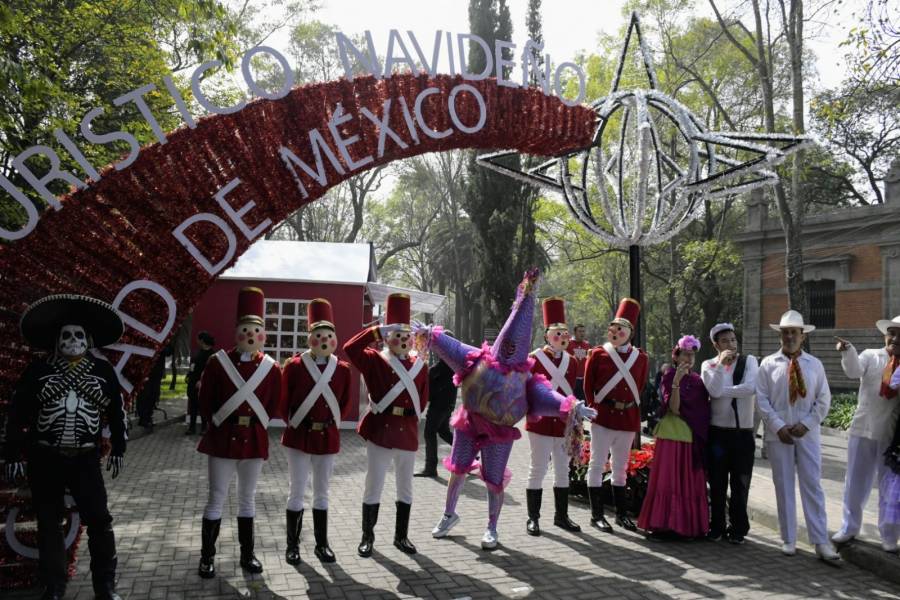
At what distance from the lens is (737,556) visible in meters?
5.53

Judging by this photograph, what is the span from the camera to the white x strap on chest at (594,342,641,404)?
6.12 metres

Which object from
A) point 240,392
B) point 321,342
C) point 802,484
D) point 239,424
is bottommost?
point 802,484

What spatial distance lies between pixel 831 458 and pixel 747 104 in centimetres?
Result: 1619

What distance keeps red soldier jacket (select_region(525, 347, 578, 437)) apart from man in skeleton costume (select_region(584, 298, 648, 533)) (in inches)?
12.4

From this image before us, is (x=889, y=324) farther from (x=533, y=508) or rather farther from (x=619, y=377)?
(x=533, y=508)

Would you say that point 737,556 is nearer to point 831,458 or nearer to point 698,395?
point 698,395

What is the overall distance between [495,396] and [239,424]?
1.98 m

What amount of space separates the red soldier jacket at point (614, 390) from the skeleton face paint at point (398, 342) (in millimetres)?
1791

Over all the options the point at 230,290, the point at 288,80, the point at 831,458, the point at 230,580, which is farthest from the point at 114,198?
the point at 831,458

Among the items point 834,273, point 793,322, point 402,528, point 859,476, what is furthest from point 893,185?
point 402,528

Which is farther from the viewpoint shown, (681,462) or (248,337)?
(681,462)

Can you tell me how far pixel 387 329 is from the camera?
5445 mm

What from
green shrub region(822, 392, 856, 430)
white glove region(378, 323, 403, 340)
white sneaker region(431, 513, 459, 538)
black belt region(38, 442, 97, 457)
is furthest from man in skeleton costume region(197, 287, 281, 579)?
green shrub region(822, 392, 856, 430)

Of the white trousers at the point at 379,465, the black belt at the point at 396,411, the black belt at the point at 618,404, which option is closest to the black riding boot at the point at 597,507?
the black belt at the point at 618,404
